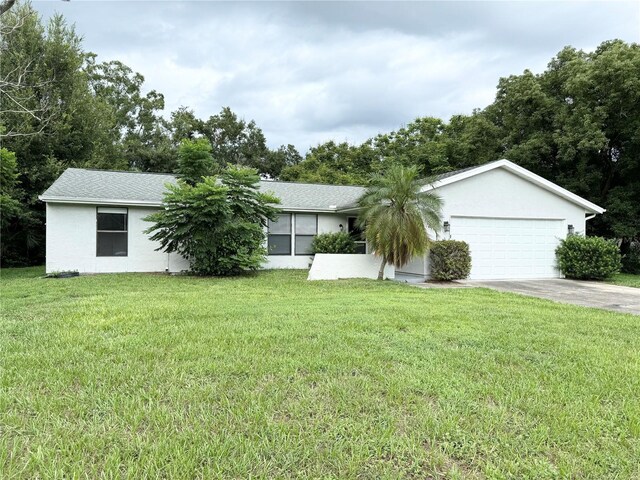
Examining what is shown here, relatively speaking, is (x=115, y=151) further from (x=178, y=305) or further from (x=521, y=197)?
(x=521, y=197)

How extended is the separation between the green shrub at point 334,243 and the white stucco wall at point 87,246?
4749 mm

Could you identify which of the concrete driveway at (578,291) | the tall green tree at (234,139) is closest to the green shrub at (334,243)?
the concrete driveway at (578,291)

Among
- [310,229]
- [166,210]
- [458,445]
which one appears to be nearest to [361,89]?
[310,229]

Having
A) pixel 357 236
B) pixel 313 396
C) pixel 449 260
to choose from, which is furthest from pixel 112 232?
pixel 313 396

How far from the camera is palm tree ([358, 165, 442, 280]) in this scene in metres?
10.7

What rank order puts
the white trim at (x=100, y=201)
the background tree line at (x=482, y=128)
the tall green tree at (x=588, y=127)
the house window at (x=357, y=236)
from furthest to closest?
the tall green tree at (x=588, y=127) → the background tree line at (x=482, y=128) → the house window at (x=357, y=236) → the white trim at (x=100, y=201)

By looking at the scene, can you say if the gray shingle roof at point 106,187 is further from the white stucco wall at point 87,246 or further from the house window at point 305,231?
the house window at point 305,231

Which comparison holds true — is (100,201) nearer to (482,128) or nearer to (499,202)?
(499,202)

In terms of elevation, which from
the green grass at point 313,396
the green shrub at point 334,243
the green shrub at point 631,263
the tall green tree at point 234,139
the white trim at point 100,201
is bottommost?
the green grass at point 313,396

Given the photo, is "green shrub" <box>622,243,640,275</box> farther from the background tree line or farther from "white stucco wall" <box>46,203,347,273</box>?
"white stucco wall" <box>46,203,347,273</box>

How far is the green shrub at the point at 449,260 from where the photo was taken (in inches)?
456

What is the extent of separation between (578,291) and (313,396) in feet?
32.3

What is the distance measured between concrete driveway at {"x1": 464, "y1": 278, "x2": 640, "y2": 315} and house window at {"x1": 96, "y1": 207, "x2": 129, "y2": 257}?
1101 cm

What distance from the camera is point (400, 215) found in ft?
35.0
